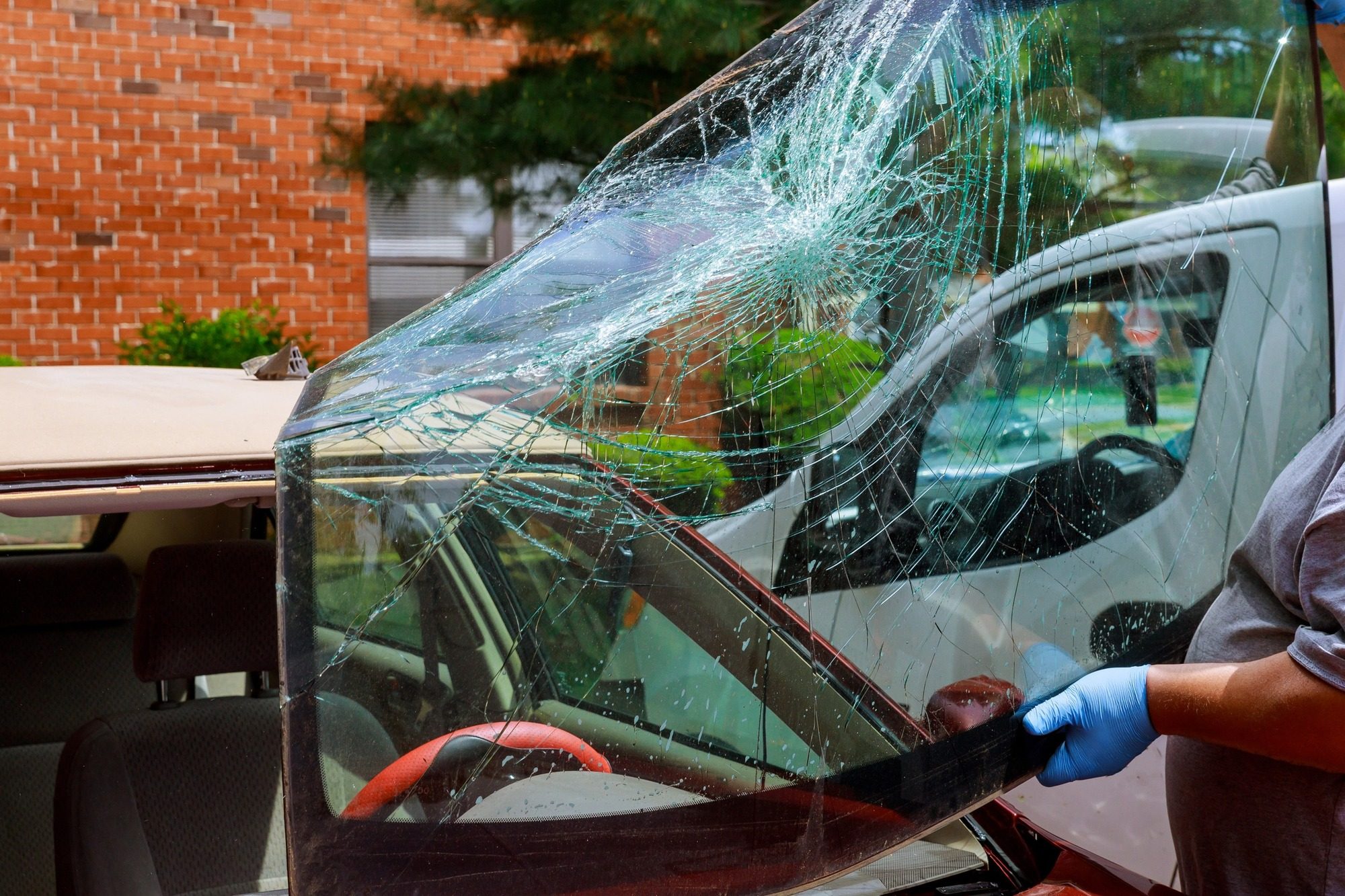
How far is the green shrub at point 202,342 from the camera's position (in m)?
6.06

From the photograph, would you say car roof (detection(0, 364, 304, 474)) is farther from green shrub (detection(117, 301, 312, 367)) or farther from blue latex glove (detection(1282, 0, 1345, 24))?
green shrub (detection(117, 301, 312, 367))

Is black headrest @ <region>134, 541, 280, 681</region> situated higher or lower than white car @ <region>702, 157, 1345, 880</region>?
lower

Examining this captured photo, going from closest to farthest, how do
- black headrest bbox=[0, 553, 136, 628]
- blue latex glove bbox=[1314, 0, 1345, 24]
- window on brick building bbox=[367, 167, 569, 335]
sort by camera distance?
blue latex glove bbox=[1314, 0, 1345, 24]
black headrest bbox=[0, 553, 136, 628]
window on brick building bbox=[367, 167, 569, 335]

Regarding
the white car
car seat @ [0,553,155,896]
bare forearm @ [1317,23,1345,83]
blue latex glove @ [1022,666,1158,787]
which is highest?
bare forearm @ [1317,23,1345,83]

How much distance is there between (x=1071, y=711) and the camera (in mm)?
1663

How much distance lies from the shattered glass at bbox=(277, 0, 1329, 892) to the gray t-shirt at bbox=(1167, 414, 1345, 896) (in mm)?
164

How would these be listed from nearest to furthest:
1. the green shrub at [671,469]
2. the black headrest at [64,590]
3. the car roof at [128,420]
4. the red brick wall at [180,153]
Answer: the green shrub at [671,469] → the car roof at [128,420] → the black headrest at [64,590] → the red brick wall at [180,153]

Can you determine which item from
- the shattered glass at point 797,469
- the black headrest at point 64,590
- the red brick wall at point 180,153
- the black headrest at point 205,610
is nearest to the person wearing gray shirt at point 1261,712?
the shattered glass at point 797,469

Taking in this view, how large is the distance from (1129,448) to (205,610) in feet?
5.48

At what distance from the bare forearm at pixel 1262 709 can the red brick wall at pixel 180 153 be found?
6.18m

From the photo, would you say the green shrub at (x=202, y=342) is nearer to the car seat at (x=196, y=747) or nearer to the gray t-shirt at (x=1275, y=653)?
the car seat at (x=196, y=747)

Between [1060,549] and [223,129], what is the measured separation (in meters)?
6.65

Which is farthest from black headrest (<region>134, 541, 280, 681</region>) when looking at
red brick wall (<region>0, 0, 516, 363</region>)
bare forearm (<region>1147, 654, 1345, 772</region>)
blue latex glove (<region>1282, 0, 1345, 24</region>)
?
red brick wall (<region>0, 0, 516, 363</region>)

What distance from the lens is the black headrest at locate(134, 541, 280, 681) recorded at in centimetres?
215
